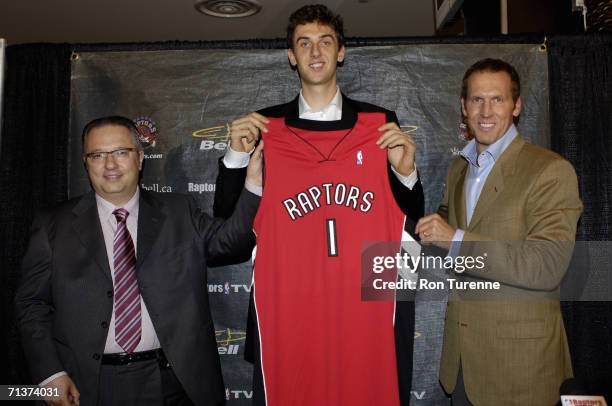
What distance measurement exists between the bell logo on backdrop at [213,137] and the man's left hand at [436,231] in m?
1.19

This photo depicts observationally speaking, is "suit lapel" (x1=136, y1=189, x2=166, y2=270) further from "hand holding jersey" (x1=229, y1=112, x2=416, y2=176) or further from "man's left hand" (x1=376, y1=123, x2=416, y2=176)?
"man's left hand" (x1=376, y1=123, x2=416, y2=176)

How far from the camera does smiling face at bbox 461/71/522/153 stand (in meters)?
2.04

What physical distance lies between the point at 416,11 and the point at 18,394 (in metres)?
4.75

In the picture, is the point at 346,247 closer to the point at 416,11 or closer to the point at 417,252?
the point at 417,252

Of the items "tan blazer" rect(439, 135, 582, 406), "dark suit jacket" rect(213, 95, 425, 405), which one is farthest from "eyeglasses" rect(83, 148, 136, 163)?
"tan blazer" rect(439, 135, 582, 406)

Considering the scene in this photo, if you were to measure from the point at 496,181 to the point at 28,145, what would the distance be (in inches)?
86.0

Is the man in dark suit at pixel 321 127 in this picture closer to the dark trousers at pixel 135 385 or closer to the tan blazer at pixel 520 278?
the tan blazer at pixel 520 278

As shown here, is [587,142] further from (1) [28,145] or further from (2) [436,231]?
(1) [28,145]

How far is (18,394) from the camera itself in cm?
249

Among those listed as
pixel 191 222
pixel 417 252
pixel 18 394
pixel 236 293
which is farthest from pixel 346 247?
pixel 18 394

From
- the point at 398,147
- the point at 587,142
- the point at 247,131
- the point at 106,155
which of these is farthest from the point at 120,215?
the point at 587,142

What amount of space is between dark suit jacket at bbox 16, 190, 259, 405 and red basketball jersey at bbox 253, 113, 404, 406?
16cm

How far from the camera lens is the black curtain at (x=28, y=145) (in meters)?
2.63

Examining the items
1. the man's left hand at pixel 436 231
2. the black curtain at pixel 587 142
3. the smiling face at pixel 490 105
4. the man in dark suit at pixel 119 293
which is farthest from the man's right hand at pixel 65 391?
the black curtain at pixel 587 142
